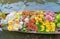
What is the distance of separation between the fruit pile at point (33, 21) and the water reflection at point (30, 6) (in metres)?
0.10

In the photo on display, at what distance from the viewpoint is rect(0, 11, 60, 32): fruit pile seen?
9.74 feet

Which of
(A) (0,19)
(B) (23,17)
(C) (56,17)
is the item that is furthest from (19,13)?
(C) (56,17)

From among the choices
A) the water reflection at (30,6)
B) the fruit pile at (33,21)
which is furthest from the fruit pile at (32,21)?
the water reflection at (30,6)

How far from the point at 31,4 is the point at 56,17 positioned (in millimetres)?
393

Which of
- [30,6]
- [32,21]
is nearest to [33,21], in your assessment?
[32,21]

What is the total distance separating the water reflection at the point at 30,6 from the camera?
3.10 metres

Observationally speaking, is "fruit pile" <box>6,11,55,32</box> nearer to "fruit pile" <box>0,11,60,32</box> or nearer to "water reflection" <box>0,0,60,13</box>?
"fruit pile" <box>0,11,60,32</box>

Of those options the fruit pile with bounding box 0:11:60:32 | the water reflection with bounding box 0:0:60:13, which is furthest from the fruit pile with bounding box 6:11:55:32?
the water reflection with bounding box 0:0:60:13

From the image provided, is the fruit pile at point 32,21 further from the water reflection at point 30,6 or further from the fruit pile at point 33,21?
the water reflection at point 30,6

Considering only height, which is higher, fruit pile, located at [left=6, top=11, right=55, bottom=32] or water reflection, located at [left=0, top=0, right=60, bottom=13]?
water reflection, located at [left=0, top=0, right=60, bottom=13]

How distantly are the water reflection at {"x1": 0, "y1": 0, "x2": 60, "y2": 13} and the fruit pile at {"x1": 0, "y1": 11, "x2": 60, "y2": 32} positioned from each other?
0.33ft

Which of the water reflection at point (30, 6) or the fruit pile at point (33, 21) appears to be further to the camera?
the water reflection at point (30, 6)

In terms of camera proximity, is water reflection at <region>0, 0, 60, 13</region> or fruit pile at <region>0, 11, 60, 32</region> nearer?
fruit pile at <region>0, 11, 60, 32</region>

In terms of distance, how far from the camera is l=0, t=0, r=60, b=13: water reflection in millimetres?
3098
